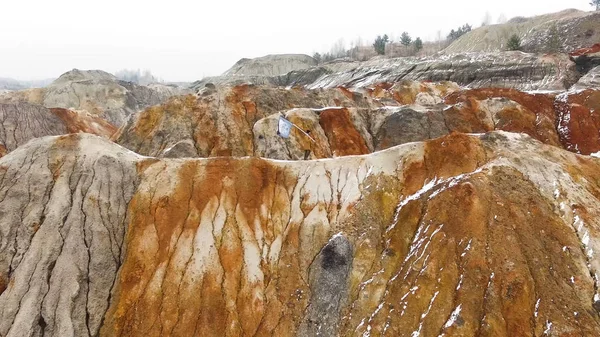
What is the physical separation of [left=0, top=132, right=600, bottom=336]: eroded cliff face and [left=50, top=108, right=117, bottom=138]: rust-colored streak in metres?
41.3

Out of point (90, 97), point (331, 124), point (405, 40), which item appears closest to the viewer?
point (331, 124)

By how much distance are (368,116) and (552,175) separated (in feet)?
86.8

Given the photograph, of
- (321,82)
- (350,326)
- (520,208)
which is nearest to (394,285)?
(350,326)

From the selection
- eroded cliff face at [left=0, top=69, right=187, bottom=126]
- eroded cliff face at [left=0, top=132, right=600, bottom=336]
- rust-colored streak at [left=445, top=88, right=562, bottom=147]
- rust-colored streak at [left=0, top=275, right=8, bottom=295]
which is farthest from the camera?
eroded cliff face at [left=0, top=69, right=187, bottom=126]

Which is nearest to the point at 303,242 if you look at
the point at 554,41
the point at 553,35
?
the point at 554,41

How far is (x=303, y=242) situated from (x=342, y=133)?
931 inches

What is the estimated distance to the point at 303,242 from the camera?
25.5 metres

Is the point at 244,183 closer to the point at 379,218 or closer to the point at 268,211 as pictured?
the point at 268,211

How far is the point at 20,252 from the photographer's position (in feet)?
76.1

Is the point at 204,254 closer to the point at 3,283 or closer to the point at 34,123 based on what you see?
the point at 3,283

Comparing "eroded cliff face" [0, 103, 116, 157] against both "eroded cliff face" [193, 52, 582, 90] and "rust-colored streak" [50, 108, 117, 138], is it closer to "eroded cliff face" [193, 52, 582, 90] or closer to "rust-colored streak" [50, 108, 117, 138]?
"rust-colored streak" [50, 108, 117, 138]

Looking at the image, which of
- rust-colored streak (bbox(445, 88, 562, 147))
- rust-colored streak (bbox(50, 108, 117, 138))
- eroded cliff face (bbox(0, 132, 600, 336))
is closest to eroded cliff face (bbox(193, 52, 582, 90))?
rust-colored streak (bbox(445, 88, 562, 147))

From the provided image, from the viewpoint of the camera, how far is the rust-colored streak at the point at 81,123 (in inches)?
2598

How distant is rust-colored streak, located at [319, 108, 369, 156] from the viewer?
4597 centimetres
